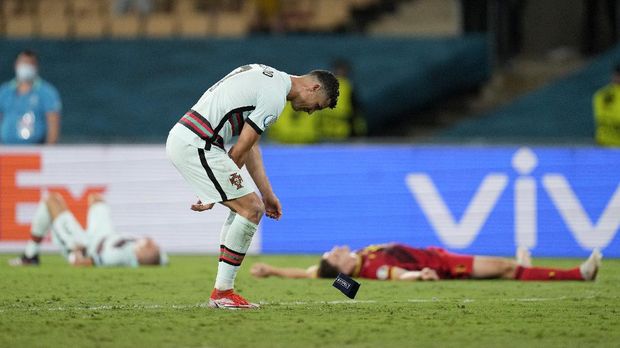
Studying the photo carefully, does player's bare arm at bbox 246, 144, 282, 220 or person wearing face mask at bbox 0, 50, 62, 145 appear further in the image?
person wearing face mask at bbox 0, 50, 62, 145

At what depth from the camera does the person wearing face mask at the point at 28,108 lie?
15125mm

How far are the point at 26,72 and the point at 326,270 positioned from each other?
5.69 m

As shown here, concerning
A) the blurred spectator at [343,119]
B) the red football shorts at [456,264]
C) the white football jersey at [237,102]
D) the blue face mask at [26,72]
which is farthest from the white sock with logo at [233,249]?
the blurred spectator at [343,119]

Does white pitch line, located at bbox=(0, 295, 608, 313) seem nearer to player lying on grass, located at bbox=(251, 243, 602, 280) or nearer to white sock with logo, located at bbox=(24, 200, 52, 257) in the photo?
player lying on grass, located at bbox=(251, 243, 602, 280)

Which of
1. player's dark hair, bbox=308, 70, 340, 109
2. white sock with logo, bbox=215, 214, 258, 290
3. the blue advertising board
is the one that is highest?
player's dark hair, bbox=308, 70, 340, 109

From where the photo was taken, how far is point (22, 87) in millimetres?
15312

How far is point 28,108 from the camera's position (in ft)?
49.7

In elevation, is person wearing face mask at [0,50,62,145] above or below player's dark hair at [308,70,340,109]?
below

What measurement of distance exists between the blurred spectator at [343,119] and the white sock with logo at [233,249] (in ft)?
28.7

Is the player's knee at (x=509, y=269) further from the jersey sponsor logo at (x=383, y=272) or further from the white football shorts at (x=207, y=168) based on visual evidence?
the white football shorts at (x=207, y=168)

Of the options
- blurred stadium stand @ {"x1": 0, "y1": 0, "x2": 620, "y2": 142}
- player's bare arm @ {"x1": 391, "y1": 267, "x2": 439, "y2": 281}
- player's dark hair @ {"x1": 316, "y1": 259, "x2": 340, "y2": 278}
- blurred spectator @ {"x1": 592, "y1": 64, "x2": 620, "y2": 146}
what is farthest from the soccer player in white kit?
blurred stadium stand @ {"x1": 0, "y1": 0, "x2": 620, "y2": 142}

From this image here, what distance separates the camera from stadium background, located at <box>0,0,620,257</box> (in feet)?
48.9

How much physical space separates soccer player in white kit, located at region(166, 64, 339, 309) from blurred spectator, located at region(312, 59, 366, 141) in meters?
8.60

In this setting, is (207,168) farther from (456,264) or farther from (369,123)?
(369,123)
